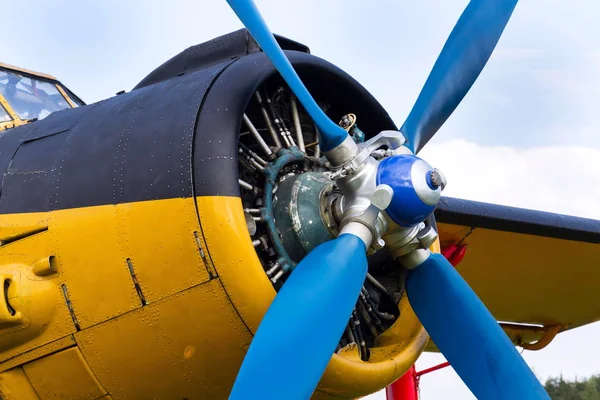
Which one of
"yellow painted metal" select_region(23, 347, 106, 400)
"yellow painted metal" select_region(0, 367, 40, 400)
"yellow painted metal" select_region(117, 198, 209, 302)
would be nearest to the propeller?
"yellow painted metal" select_region(117, 198, 209, 302)

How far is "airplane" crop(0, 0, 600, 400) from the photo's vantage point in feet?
16.4

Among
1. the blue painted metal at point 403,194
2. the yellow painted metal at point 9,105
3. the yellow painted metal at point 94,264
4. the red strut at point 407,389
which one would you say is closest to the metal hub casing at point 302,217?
the blue painted metal at point 403,194

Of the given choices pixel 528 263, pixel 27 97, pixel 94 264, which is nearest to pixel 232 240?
pixel 94 264

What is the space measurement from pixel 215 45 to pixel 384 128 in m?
1.61

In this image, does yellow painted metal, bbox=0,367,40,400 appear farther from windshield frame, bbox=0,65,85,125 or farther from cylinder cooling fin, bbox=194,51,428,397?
windshield frame, bbox=0,65,85,125

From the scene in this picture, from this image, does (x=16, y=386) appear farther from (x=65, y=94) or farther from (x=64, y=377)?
(x=65, y=94)

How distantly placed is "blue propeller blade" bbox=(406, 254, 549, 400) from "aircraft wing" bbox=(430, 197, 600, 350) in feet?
8.63

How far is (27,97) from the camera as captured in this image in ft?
26.1

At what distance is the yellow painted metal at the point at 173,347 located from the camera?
5094 mm

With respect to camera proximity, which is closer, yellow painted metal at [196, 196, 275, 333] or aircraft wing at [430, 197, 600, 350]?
yellow painted metal at [196, 196, 275, 333]

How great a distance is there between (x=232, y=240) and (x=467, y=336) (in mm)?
2016

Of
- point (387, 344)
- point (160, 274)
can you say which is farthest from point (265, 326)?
point (387, 344)

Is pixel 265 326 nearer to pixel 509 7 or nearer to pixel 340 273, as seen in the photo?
pixel 340 273

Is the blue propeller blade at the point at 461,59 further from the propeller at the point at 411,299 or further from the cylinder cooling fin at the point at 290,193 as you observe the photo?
the cylinder cooling fin at the point at 290,193
